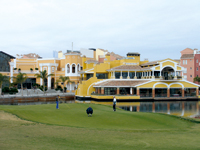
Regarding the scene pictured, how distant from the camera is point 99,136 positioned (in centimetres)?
1274

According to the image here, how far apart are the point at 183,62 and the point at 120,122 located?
60891 millimetres

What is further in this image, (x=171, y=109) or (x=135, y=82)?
(x=135, y=82)

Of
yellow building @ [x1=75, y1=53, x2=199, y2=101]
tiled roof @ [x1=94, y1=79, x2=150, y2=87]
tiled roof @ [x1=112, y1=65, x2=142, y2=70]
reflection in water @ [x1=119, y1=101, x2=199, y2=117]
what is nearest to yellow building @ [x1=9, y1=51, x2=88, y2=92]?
yellow building @ [x1=75, y1=53, x2=199, y2=101]

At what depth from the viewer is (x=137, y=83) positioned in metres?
55.5

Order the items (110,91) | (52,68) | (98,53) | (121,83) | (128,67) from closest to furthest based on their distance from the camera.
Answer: (110,91) → (121,83) → (128,67) → (52,68) → (98,53)

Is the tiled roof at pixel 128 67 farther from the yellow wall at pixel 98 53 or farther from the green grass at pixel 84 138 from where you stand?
the green grass at pixel 84 138

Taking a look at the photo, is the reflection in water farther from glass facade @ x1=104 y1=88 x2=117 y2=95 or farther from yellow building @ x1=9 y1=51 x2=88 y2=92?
yellow building @ x1=9 y1=51 x2=88 y2=92

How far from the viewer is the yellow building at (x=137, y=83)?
53906mm

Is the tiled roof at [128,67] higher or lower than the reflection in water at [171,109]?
higher

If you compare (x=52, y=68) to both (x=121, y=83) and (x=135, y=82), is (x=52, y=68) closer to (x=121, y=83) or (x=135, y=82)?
(x=121, y=83)

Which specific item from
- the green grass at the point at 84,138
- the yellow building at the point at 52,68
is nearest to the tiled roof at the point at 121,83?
the yellow building at the point at 52,68

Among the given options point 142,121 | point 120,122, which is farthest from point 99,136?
point 142,121

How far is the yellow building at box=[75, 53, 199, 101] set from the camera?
53.9m

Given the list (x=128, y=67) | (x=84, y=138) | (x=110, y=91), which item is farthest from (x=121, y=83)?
(x=84, y=138)
